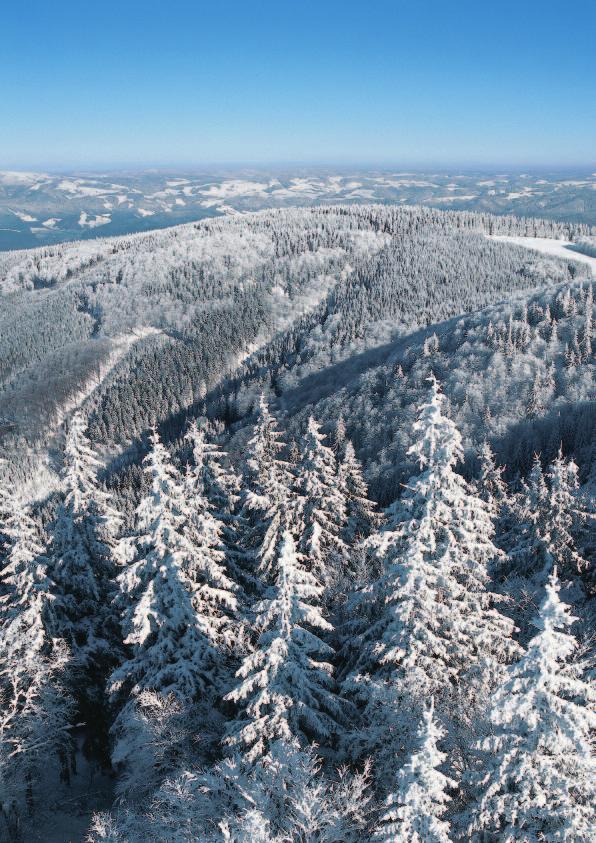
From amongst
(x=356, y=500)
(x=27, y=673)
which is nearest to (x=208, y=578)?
(x=27, y=673)

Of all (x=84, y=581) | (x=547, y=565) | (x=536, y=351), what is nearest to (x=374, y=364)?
(x=536, y=351)

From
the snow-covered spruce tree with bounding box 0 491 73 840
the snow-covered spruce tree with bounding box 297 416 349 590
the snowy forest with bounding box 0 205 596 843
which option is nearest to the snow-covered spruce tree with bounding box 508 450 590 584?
the snowy forest with bounding box 0 205 596 843

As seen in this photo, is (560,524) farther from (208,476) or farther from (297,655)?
(208,476)

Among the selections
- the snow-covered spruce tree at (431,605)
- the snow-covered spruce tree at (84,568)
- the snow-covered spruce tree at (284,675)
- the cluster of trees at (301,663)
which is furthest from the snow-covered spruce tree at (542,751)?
the snow-covered spruce tree at (84,568)

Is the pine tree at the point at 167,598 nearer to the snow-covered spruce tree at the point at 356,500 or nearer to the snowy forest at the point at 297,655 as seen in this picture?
the snowy forest at the point at 297,655

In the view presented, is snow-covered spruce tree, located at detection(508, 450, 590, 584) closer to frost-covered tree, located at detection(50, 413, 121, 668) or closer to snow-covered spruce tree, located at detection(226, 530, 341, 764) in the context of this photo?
snow-covered spruce tree, located at detection(226, 530, 341, 764)

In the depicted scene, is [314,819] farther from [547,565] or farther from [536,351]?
[536,351]
